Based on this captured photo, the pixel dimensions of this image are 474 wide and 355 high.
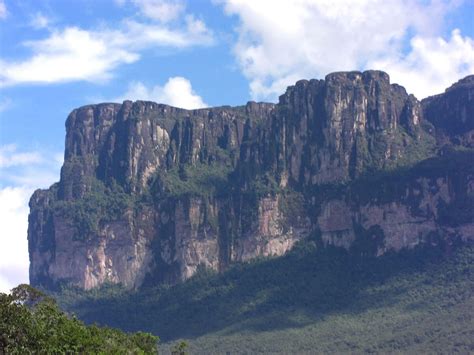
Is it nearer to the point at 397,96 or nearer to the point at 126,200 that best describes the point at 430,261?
the point at 397,96

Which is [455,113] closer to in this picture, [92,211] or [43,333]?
[92,211]

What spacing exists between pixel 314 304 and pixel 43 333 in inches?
3696

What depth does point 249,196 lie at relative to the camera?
18888 cm

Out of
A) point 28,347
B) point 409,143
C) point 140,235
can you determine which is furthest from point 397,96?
point 28,347

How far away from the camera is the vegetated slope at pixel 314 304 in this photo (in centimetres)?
15083

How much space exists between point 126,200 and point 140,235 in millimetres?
6474

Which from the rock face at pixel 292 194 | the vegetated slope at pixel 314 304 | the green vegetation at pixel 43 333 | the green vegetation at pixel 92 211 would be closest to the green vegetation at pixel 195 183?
the rock face at pixel 292 194

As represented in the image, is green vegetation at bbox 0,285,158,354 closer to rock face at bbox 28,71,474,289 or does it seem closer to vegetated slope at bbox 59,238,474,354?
vegetated slope at bbox 59,238,474,354

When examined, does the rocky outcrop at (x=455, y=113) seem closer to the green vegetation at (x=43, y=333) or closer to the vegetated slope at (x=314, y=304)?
the vegetated slope at (x=314, y=304)

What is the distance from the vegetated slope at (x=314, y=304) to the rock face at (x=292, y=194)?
11.7 feet

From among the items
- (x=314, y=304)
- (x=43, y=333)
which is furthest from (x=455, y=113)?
(x=43, y=333)

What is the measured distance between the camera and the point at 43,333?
77938 millimetres

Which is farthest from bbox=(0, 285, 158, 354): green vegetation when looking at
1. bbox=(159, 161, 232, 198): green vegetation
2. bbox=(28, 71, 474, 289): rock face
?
bbox=(159, 161, 232, 198): green vegetation

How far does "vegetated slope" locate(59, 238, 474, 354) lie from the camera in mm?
150825
